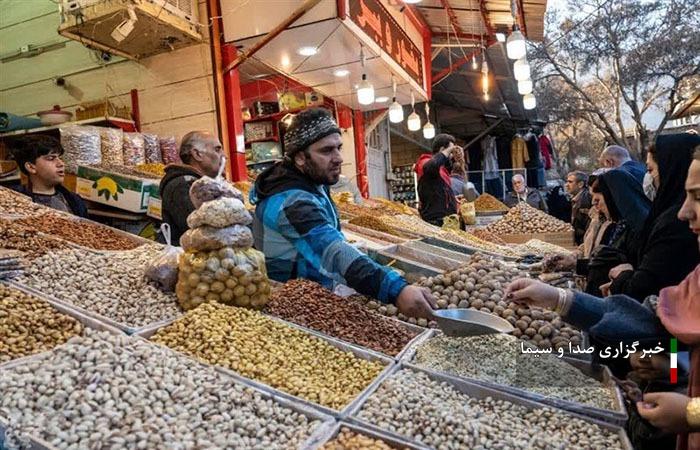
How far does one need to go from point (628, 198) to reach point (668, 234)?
960 mm

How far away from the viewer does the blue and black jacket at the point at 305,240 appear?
1.99 m

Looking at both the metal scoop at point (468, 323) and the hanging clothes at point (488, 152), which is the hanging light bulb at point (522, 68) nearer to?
the metal scoop at point (468, 323)

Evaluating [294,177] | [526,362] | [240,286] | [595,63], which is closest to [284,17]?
[294,177]

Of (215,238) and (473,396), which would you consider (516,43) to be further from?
(473,396)

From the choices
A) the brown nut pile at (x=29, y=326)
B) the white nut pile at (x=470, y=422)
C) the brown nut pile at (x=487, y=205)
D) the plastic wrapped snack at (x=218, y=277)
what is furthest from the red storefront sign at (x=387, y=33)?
the white nut pile at (x=470, y=422)

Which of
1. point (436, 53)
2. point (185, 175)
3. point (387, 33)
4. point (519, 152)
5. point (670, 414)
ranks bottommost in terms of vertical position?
point (670, 414)

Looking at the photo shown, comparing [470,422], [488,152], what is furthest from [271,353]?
[488,152]

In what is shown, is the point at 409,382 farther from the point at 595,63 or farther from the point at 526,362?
the point at 595,63

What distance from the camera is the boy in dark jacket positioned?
3.40 m

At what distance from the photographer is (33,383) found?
1.35 metres

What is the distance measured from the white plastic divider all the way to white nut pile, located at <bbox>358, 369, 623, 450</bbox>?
0.01 m

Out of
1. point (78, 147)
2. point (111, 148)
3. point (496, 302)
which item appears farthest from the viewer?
point (111, 148)

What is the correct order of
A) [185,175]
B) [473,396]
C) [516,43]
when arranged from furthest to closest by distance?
[516,43]
[185,175]
[473,396]

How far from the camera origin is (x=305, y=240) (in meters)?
2.19
